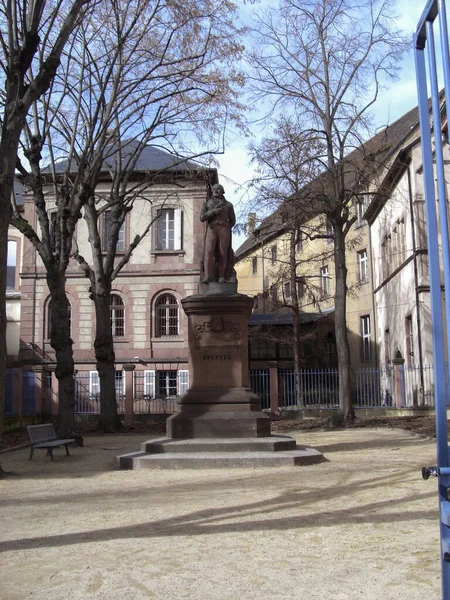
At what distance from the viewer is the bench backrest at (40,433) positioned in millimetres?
12789

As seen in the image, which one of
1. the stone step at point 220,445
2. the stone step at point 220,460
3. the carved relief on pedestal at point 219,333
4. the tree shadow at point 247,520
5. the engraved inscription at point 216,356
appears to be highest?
the carved relief on pedestal at point 219,333

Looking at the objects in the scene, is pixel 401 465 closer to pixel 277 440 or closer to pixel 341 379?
pixel 277 440

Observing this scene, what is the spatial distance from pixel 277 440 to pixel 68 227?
719 cm

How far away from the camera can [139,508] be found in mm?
7375

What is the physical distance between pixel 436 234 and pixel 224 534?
414 cm

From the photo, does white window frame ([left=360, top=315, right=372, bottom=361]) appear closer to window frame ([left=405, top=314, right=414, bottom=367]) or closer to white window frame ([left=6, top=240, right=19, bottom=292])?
window frame ([left=405, top=314, right=414, bottom=367])

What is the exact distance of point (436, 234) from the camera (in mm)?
2664

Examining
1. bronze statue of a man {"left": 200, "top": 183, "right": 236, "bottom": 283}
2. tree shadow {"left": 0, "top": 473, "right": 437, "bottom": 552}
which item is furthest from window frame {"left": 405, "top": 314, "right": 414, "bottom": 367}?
tree shadow {"left": 0, "top": 473, "right": 437, "bottom": 552}

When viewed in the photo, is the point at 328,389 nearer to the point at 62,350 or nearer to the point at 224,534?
the point at 62,350

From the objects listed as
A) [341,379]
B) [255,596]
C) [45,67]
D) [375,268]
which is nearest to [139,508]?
[255,596]

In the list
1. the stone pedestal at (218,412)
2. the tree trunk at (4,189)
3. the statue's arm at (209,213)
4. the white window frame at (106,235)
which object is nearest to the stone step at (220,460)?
the stone pedestal at (218,412)

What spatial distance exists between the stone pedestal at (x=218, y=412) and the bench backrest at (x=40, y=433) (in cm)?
237

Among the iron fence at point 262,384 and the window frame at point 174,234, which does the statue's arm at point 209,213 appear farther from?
the window frame at point 174,234

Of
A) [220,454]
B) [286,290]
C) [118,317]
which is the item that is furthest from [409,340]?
[220,454]
